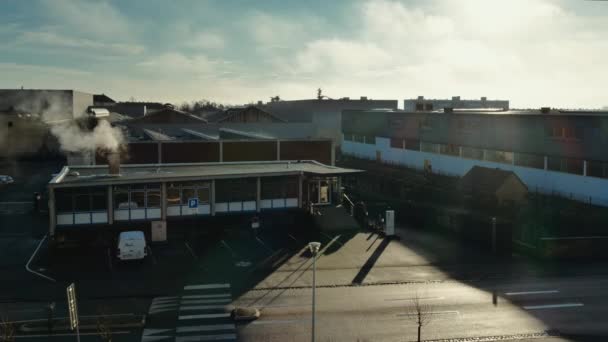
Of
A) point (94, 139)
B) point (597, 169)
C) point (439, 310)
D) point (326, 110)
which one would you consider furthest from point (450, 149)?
point (326, 110)

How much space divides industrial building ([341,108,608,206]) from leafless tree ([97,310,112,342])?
105ft

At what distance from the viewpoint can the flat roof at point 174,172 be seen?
1351 inches

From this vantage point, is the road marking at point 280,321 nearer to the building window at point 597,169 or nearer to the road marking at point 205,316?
the road marking at point 205,316

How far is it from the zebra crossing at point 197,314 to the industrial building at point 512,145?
90.0 feet

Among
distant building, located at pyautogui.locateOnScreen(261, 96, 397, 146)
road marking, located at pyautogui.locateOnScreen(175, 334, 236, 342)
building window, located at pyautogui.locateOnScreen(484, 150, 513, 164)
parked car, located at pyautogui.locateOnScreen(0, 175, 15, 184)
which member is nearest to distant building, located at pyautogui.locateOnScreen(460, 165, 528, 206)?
building window, located at pyautogui.locateOnScreen(484, 150, 513, 164)

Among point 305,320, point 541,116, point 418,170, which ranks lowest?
point 305,320

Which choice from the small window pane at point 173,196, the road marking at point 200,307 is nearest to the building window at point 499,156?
the small window pane at point 173,196

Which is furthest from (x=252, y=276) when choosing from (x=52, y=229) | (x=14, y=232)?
(x=14, y=232)

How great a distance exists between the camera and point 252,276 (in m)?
28.5

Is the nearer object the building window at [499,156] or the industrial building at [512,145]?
the industrial building at [512,145]

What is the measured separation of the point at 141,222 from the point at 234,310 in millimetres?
14091

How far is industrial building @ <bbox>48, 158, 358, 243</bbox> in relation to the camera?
33.7 meters

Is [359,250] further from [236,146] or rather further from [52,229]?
[236,146]

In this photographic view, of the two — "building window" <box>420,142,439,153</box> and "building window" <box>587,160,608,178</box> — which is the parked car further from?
"building window" <box>587,160,608,178</box>
